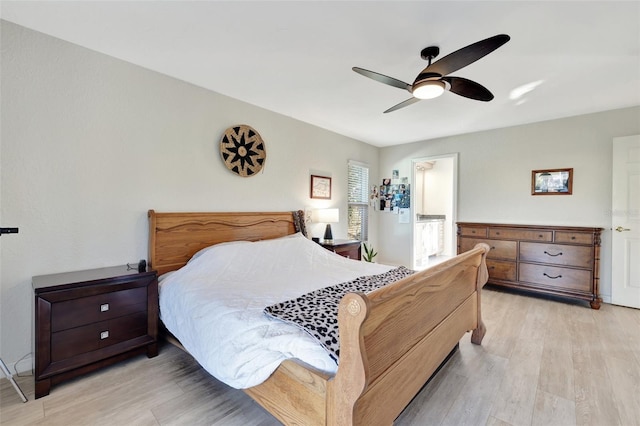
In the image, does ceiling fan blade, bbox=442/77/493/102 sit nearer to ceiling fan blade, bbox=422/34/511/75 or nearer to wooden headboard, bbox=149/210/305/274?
ceiling fan blade, bbox=422/34/511/75

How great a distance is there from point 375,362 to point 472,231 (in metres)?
3.71

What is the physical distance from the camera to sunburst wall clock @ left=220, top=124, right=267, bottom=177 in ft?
10.2

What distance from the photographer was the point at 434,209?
23.7ft

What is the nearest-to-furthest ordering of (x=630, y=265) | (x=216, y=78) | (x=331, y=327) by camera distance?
(x=331, y=327) → (x=216, y=78) → (x=630, y=265)

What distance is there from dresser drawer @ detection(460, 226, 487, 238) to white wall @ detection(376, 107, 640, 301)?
0.37 meters

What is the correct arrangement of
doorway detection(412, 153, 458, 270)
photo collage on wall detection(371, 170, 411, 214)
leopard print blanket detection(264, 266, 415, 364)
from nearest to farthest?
leopard print blanket detection(264, 266, 415, 364) → photo collage on wall detection(371, 170, 411, 214) → doorway detection(412, 153, 458, 270)

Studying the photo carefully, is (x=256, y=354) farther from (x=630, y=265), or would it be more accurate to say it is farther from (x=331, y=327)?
(x=630, y=265)

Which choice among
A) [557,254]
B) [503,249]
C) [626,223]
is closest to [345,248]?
[503,249]

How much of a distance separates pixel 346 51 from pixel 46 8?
1992mm

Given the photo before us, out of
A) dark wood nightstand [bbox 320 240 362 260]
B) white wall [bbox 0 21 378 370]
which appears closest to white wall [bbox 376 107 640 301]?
dark wood nightstand [bbox 320 240 362 260]

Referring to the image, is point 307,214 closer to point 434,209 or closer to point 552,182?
point 552,182

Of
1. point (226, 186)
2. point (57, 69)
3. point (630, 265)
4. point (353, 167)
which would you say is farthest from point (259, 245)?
point (630, 265)

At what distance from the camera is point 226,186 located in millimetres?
3154

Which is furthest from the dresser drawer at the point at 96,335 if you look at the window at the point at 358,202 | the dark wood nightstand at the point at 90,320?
the window at the point at 358,202
